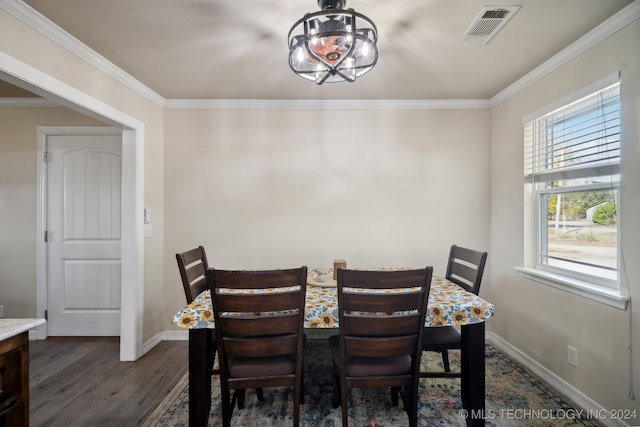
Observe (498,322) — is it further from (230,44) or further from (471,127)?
(230,44)

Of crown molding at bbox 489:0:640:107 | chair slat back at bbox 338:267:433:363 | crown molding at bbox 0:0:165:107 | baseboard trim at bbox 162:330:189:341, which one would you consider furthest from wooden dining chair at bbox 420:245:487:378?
crown molding at bbox 0:0:165:107

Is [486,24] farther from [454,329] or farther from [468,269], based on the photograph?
[454,329]

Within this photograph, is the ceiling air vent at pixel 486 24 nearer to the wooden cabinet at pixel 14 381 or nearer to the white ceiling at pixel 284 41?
the white ceiling at pixel 284 41

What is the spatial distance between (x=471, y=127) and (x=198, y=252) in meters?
2.83

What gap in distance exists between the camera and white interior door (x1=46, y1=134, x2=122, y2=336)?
296cm

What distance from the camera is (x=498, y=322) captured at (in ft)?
9.48

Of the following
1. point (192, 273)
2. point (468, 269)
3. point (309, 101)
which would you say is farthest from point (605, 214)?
point (192, 273)

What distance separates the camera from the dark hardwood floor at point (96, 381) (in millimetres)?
1897

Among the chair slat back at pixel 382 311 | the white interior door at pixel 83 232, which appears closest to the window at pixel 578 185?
the chair slat back at pixel 382 311

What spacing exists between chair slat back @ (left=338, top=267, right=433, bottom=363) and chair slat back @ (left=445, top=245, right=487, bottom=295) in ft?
2.26

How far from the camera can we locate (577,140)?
2.11 metres

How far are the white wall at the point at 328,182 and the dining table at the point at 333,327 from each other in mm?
1323

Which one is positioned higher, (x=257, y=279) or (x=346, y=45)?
(x=346, y=45)

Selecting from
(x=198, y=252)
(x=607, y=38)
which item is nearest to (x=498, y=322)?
(x=607, y=38)
